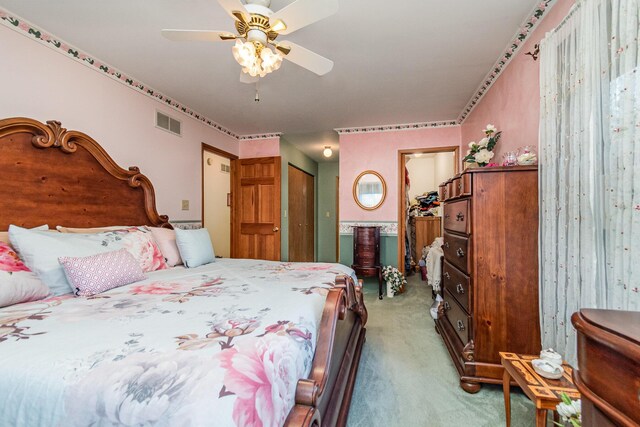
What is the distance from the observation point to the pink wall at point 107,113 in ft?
6.22

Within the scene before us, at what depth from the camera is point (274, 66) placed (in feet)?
5.41

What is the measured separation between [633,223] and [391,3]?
1.72 meters

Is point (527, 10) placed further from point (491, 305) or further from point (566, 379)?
point (566, 379)

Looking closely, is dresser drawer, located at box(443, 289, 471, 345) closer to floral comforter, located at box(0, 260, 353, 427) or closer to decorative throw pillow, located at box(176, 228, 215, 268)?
floral comforter, located at box(0, 260, 353, 427)

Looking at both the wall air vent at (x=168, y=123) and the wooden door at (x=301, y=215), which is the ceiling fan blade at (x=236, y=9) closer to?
the wall air vent at (x=168, y=123)

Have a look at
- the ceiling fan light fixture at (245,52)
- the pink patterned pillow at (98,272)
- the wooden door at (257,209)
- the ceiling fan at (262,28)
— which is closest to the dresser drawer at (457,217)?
the ceiling fan at (262,28)

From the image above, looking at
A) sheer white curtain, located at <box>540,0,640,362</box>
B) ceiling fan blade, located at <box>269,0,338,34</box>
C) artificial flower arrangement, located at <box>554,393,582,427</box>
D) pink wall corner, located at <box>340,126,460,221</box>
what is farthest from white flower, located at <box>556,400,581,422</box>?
pink wall corner, located at <box>340,126,460,221</box>

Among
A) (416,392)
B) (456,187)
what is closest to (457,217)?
(456,187)

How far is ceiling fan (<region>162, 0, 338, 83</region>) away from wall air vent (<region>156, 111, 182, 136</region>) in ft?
5.55

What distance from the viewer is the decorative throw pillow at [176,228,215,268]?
2289mm

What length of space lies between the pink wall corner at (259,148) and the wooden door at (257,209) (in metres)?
0.19

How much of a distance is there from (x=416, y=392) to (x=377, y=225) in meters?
2.63

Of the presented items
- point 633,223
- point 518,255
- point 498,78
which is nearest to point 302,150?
point 498,78

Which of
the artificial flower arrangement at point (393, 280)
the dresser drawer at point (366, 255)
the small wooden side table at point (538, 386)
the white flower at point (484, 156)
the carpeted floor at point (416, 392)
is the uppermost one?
the white flower at point (484, 156)
